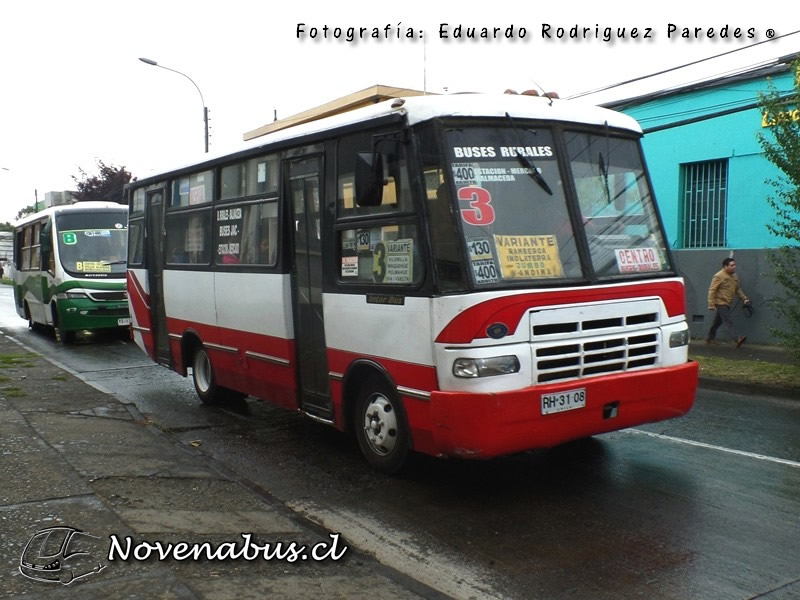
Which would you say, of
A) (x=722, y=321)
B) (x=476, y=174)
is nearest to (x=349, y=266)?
(x=476, y=174)

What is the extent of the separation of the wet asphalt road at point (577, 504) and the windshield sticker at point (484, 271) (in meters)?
1.60

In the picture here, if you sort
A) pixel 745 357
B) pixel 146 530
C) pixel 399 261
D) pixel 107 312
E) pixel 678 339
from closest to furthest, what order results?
pixel 146 530 → pixel 399 261 → pixel 678 339 → pixel 745 357 → pixel 107 312

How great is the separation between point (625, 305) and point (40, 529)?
418 centimetres

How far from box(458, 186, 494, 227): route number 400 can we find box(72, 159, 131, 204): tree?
42.6 m

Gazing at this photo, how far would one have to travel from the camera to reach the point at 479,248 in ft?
18.5

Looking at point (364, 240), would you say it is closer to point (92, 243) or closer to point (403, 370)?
point (403, 370)

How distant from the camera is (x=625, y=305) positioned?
609 cm

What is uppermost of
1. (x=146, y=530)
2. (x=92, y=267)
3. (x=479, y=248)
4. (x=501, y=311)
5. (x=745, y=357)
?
(x=479, y=248)

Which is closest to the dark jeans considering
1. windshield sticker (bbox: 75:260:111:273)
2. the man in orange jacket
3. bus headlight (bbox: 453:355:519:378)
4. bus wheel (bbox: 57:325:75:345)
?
the man in orange jacket

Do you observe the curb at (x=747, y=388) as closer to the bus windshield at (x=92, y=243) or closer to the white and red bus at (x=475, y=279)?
the white and red bus at (x=475, y=279)

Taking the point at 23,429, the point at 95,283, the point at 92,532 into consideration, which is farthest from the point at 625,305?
the point at 95,283

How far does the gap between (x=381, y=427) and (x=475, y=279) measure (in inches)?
61.8

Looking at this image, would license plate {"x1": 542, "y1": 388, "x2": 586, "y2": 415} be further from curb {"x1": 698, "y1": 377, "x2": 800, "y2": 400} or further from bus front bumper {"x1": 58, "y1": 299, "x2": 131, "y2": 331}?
bus front bumper {"x1": 58, "y1": 299, "x2": 131, "y2": 331}

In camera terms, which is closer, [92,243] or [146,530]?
[146,530]
